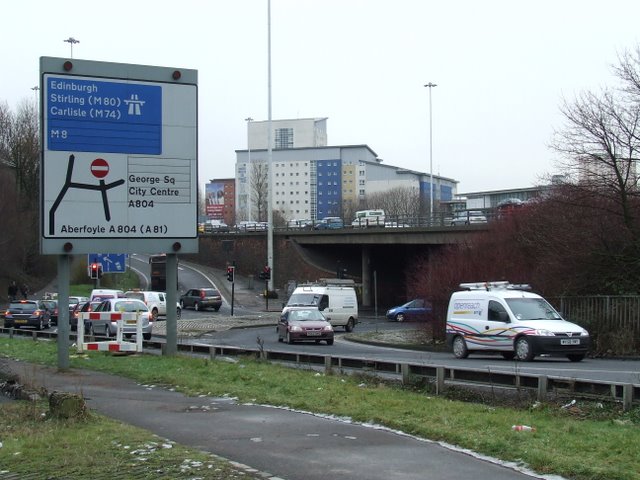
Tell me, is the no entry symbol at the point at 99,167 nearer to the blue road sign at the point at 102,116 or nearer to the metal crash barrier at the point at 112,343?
the blue road sign at the point at 102,116

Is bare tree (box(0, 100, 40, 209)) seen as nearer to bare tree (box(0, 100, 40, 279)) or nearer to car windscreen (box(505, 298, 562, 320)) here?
bare tree (box(0, 100, 40, 279))

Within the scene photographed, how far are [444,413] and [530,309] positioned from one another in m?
13.6

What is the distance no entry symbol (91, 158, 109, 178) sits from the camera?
1858cm

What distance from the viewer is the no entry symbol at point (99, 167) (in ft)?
61.0

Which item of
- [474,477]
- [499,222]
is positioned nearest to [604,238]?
[499,222]

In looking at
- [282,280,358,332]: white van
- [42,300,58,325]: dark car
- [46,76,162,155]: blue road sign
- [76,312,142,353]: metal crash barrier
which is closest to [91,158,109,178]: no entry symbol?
[46,76,162,155]: blue road sign

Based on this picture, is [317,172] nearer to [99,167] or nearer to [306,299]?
[306,299]

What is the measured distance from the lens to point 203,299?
214ft

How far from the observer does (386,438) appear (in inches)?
383

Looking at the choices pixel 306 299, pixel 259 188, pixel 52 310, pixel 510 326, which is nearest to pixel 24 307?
pixel 52 310

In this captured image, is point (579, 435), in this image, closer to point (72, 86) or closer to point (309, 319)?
point (72, 86)

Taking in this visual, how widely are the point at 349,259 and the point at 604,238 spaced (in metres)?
49.9

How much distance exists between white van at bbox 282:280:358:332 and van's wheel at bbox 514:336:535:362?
20.5 m

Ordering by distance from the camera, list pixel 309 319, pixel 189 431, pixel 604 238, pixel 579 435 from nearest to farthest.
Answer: pixel 579 435 → pixel 189 431 → pixel 604 238 → pixel 309 319
